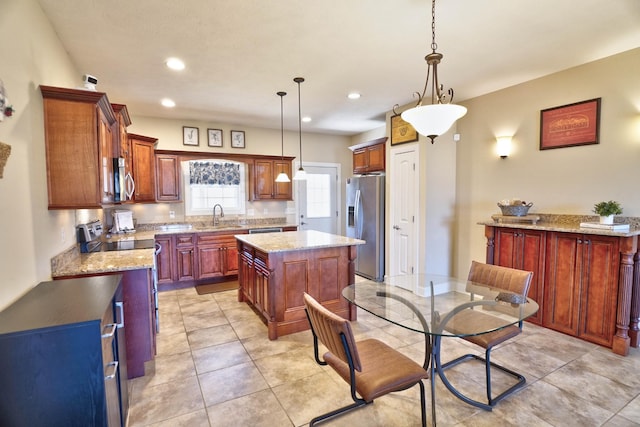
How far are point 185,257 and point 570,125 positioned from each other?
509cm

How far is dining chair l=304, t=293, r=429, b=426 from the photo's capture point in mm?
1460

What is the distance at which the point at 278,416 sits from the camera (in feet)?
6.35

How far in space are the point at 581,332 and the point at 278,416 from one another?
2866mm

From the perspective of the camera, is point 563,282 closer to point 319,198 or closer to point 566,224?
point 566,224

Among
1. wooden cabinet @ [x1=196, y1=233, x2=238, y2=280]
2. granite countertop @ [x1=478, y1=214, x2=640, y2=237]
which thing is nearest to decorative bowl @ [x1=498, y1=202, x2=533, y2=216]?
granite countertop @ [x1=478, y1=214, x2=640, y2=237]

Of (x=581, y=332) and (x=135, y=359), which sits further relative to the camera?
(x=581, y=332)

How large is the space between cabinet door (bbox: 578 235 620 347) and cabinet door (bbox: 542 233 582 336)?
0.16ft

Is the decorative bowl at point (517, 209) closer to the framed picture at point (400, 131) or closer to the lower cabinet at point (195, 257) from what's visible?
the framed picture at point (400, 131)

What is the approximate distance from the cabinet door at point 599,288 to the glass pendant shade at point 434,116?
6.97ft

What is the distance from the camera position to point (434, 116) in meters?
1.71

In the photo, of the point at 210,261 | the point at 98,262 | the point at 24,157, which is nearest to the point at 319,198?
the point at 210,261

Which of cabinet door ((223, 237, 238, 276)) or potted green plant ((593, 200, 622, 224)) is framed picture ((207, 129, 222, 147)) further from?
potted green plant ((593, 200, 622, 224))

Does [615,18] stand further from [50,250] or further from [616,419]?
[50,250]

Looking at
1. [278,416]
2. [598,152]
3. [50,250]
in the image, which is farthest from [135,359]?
[598,152]
